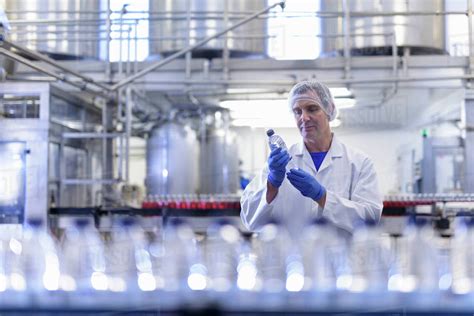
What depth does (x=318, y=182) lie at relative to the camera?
1.24 m

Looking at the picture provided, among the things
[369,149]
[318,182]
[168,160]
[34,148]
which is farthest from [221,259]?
[369,149]

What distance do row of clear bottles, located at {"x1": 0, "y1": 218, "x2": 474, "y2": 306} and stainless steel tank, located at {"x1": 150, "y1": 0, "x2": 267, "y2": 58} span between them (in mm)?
3186

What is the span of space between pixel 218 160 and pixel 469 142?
1832 millimetres

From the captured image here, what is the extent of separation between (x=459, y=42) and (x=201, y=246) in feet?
13.9

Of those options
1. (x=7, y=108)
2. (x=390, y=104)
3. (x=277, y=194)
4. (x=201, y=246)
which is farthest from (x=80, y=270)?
(x=390, y=104)

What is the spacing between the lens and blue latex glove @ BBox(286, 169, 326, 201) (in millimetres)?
1172

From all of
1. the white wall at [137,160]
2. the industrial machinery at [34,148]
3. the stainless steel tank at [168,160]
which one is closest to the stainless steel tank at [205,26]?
the stainless steel tank at [168,160]

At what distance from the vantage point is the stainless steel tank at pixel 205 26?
12.7ft

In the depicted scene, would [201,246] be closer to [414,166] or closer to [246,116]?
[246,116]

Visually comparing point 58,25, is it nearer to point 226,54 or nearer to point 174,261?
point 226,54

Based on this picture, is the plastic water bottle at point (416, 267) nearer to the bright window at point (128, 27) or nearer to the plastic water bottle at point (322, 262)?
the plastic water bottle at point (322, 262)

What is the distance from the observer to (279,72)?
12.8ft

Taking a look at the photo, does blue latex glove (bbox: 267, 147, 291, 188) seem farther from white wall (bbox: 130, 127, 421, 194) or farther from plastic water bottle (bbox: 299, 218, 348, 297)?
white wall (bbox: 130, 127, 421, 194)

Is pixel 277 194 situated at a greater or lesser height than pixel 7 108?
lesser
